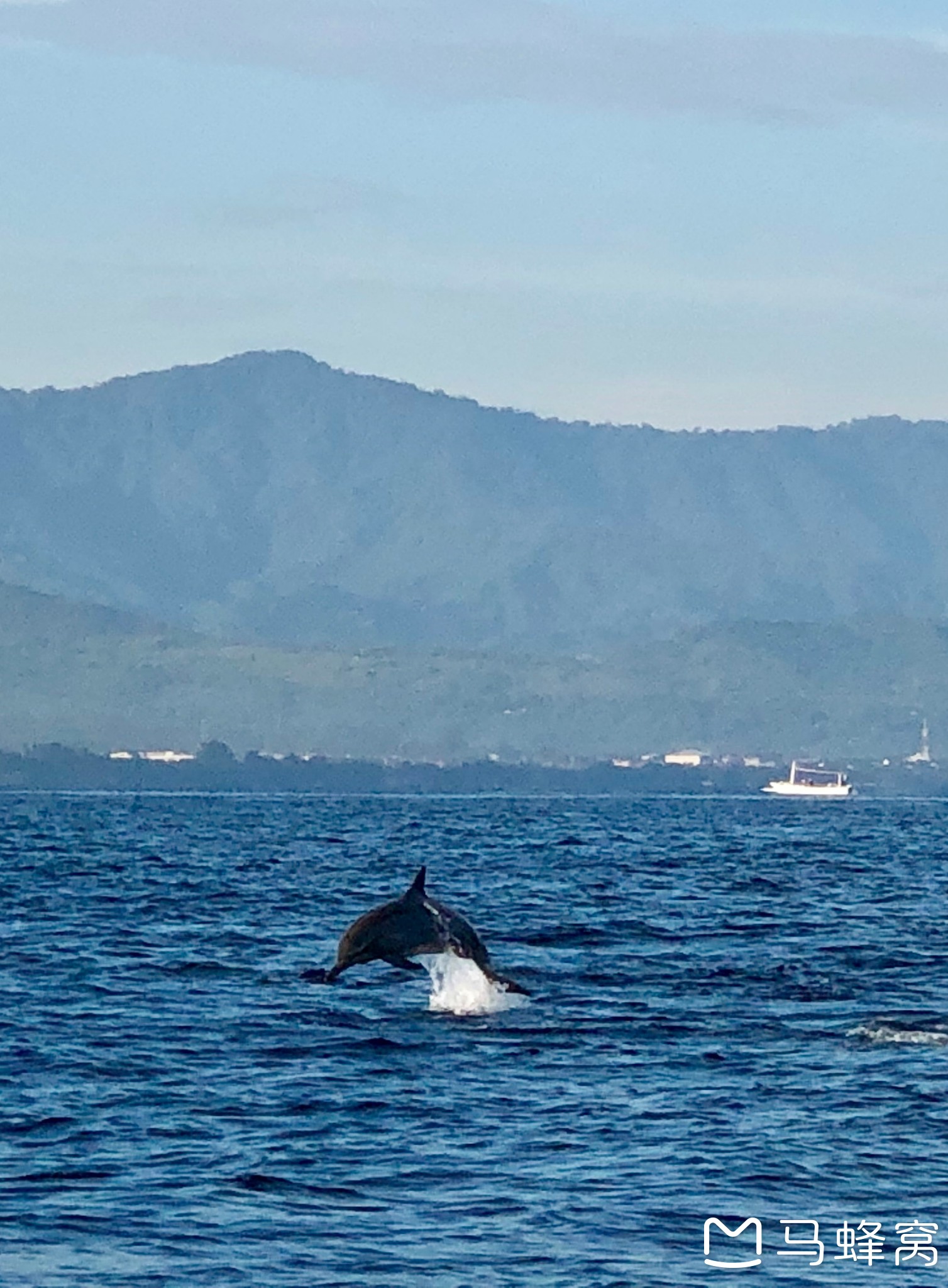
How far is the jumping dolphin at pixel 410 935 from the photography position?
35.0 meters

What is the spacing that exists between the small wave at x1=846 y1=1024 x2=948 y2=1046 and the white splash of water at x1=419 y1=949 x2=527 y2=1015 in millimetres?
5059

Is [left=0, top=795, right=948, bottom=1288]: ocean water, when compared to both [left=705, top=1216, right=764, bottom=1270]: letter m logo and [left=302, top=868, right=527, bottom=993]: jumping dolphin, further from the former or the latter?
[left=302, top=868, right=527, bottom=993]: jumping dolphin

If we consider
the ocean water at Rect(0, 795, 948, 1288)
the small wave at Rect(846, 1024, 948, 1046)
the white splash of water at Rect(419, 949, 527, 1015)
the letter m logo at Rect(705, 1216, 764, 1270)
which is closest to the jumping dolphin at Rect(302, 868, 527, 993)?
the white splash of water at Rect(419, 949, 527, 1015)

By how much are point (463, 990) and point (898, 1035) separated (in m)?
6.21

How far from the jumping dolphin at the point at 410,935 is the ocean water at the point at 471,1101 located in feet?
2.71

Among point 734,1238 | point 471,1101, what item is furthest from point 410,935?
point 734,1238

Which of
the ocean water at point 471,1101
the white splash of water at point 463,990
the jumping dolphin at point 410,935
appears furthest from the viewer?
the white splash of water at point 463,990

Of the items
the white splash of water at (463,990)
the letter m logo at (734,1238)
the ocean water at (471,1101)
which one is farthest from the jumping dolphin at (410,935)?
the letter m logo at (734,1238)

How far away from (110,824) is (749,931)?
92.3m

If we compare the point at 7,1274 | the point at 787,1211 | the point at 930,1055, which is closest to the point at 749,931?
the point at 930,1055

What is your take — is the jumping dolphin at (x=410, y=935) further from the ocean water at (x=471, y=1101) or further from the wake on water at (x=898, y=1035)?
the wake on water at (x=898, y=1035)

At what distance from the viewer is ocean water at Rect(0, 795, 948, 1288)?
2167 cm

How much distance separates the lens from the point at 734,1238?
72.7ft

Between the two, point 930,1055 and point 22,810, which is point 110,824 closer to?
point 22,810
